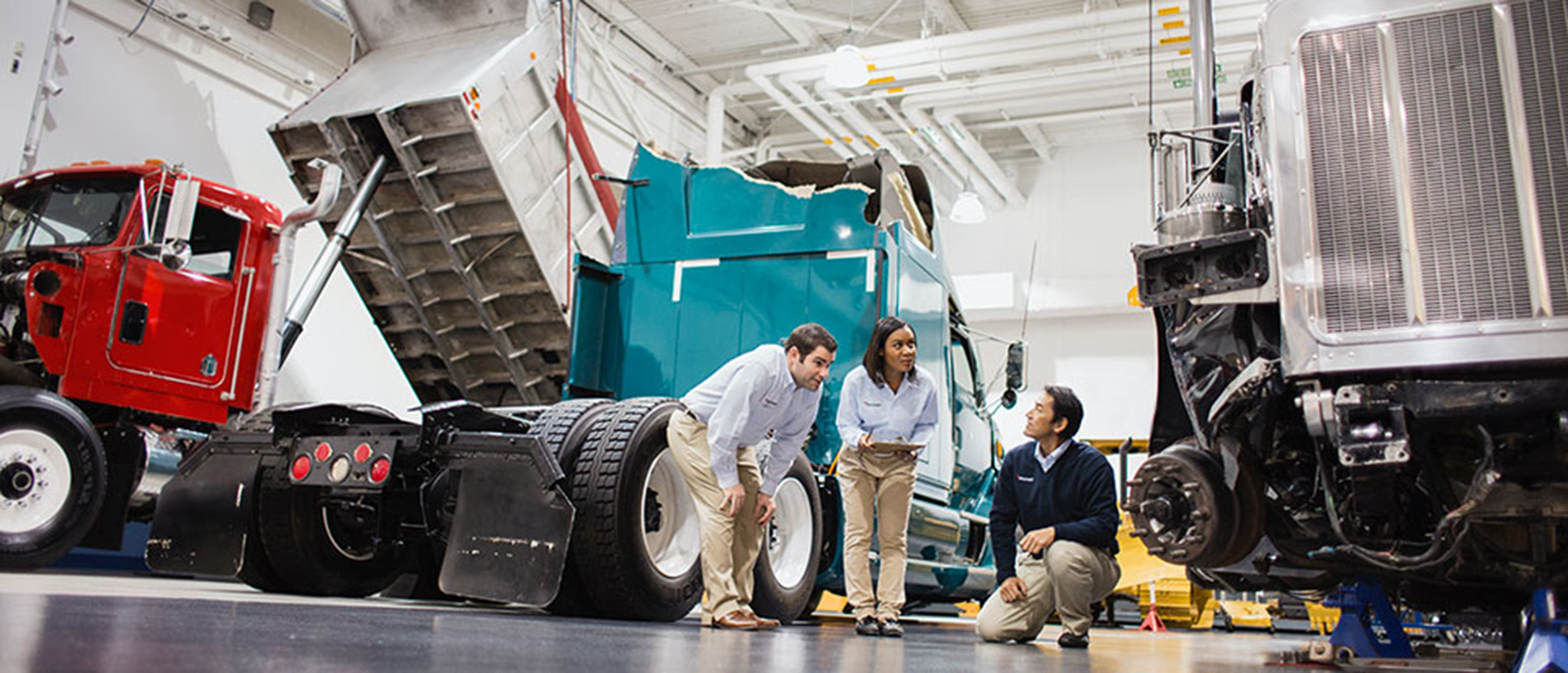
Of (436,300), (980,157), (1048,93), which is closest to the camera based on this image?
(436,300)

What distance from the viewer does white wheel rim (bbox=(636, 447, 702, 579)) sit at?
204 inches

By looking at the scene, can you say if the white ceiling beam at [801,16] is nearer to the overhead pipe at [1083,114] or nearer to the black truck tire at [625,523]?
the overhead pipe at [1083,114]

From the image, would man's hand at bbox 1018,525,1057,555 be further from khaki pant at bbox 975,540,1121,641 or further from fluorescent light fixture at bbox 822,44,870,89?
fluorescent light fixture at bbox 822,44,870,89

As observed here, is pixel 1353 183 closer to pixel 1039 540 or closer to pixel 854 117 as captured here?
pixel 1039 540

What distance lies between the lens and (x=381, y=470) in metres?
4.84

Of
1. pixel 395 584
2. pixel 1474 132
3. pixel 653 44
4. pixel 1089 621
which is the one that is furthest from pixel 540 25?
pixel 653 44

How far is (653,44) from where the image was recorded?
15.1 m

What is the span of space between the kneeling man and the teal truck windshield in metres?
5.47

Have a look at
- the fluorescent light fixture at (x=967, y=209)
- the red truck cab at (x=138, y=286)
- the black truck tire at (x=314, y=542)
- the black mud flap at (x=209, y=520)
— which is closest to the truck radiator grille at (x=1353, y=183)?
the black truck tire at (x=314, y=542)

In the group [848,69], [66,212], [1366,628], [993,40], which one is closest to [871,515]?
[1366,628]

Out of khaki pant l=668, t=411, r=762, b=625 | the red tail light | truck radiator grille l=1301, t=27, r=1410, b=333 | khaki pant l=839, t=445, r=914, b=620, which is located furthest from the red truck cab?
truck radiator grille l=1301, t=27, r=1410, b=333

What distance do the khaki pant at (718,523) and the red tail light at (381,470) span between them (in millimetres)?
1219

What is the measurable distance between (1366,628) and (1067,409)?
5.12 feet

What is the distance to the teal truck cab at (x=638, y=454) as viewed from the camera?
4691mm
